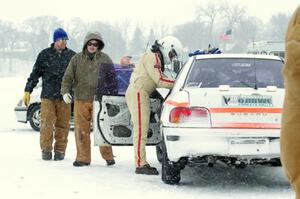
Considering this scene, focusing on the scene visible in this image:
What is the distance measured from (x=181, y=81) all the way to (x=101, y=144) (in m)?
1.66

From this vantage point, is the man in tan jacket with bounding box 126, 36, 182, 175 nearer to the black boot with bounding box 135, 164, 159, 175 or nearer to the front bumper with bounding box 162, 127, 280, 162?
the black boot with bounding box 135, 164, 159, 175

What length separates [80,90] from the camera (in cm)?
819

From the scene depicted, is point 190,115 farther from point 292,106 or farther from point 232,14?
point 232,14

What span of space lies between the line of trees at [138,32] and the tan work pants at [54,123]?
112 meters

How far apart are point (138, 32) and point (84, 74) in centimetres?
12292

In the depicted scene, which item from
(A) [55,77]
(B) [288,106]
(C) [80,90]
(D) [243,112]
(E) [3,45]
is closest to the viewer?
(B) [288,106]

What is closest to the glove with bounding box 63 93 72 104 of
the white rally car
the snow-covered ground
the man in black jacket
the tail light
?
the man in black jacket

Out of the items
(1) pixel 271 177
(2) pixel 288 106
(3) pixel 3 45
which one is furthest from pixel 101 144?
(3) pixel 3 45

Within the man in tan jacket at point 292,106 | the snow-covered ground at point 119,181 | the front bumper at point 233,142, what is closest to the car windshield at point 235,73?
the front bumper at point 233,142

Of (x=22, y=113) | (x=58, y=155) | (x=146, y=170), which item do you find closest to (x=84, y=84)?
(x=58, y=155)

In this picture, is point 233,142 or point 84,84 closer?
point 233,142

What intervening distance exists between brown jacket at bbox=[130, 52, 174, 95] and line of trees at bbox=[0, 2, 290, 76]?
113665mm

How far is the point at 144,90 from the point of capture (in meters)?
7.50

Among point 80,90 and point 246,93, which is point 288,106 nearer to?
point 246,93
